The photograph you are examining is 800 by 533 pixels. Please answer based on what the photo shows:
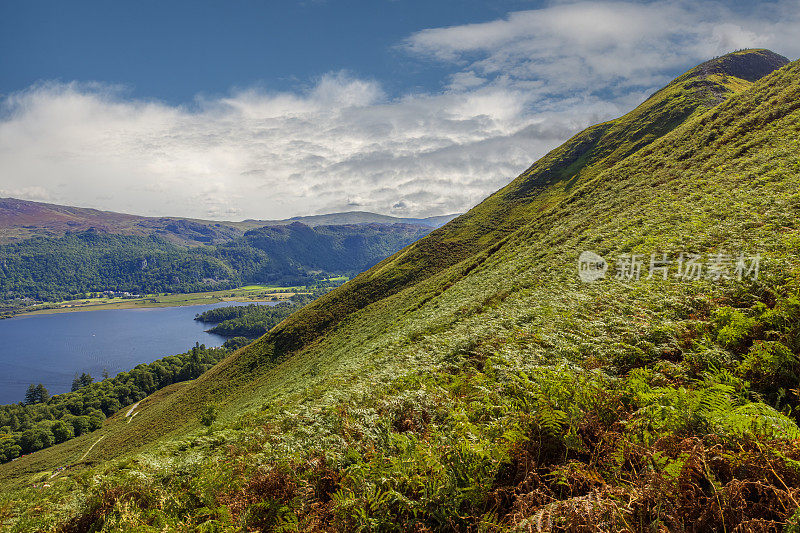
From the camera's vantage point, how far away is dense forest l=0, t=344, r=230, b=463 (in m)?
75.1

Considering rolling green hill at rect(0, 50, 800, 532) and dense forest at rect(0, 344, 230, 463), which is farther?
dense forest at rect(0, 344, 230, 463)

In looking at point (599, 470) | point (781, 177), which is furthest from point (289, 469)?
point (781, 177)

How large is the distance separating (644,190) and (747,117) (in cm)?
1573

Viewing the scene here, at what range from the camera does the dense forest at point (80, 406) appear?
246ft

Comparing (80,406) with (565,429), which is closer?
(565,429)

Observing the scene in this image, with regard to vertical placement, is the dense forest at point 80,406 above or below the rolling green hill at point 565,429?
below

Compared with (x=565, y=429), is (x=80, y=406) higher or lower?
lower

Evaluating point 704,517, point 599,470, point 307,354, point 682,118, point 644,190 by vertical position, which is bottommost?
point 307,354

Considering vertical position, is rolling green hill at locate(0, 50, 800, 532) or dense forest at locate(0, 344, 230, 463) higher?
rolling green hill at locate(0, 50, 800, 532)

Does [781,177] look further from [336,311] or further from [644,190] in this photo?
[336,311]

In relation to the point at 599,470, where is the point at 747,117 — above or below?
above

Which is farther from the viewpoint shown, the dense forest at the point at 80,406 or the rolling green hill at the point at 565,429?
the dense forest at the point at 80,406

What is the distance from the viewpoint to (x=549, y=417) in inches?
211

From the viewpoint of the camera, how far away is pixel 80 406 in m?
93.0
